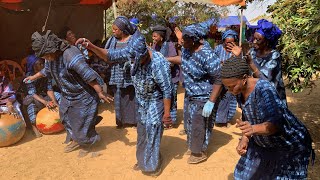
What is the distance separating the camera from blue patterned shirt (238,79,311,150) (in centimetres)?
234

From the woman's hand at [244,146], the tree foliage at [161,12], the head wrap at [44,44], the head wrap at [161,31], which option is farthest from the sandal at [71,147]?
the tree foliage at [161,12]

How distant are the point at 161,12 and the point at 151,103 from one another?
1227 centimetres

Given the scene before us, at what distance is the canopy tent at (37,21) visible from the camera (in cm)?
826

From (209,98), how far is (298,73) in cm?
122

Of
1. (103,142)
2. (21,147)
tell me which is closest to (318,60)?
(103,142)

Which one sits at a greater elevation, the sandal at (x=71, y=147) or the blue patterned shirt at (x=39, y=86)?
the blue patterned shirt at (x=39, y=86)

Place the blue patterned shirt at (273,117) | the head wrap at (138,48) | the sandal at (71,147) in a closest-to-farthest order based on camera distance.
→ the blue patterned shirt at (273,117)
the head wrap at (138,48)
the sandal at (71,147)

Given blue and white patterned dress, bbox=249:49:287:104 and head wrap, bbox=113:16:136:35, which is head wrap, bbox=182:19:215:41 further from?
head wrap, bbox=113:16:136:35

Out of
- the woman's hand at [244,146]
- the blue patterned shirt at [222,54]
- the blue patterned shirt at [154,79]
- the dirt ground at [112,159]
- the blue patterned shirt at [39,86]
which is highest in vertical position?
the blue patterned shirt at [222,54]

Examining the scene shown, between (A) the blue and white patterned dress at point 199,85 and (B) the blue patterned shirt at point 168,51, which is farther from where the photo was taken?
(B) the blue patterned shirt at point 168,51

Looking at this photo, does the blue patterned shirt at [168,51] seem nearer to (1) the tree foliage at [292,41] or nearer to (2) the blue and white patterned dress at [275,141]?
(1) the tree foliage at [292,41]

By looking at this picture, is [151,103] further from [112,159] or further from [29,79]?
[29,79]

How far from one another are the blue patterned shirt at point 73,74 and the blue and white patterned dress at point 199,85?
1198 mm

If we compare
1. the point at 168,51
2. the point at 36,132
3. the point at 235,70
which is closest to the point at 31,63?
the point at 36,132
